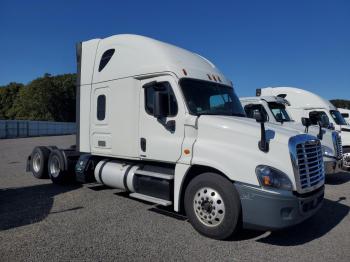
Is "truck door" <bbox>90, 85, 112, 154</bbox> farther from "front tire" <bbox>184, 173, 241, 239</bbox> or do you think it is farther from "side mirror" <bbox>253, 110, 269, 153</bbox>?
"side mirror" <bbox>253, 110, 269, 153</bbox>

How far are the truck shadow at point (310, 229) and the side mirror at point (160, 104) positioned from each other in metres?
2.60

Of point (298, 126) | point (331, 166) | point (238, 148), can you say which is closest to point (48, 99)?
point (298, 126)

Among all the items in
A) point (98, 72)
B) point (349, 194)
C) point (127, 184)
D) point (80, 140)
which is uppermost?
point (98, 72)

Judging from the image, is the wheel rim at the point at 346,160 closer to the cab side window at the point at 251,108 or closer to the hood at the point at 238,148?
the cab side window at the point at 251,108

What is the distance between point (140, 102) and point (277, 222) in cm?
348

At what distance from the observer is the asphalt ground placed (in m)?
4.62

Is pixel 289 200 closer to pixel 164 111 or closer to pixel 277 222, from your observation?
pixel 277 222

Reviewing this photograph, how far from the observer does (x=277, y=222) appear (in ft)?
15.6


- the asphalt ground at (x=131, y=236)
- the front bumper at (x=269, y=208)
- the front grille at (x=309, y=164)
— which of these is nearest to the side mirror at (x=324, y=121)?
the asphalt ground at (x=131, y=236)

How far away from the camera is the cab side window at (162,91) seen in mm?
6070

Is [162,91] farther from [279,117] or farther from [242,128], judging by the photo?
[279,117]

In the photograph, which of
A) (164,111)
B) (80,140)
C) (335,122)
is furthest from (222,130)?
(335,122)

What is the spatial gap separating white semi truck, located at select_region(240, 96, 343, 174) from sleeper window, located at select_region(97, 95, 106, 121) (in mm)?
5020

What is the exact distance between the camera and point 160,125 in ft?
20.8
